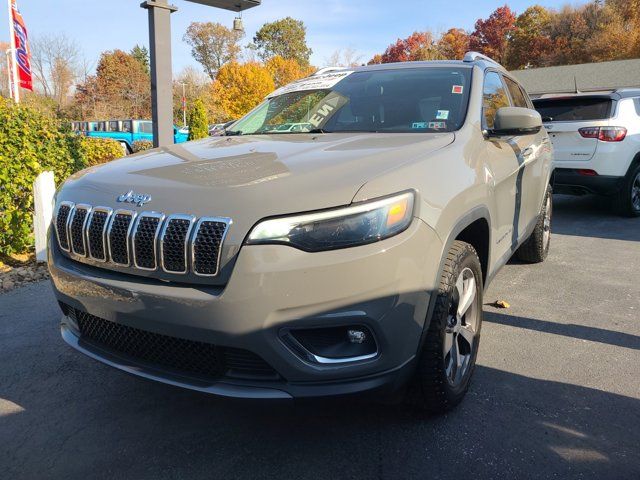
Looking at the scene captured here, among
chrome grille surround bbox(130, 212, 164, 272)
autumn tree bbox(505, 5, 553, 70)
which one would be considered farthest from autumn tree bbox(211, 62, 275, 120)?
chrome grille surround bbox(130, 212, 164, 272)

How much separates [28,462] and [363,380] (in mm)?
1568

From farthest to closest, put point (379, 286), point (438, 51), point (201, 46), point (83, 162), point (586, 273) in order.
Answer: point (201, 46) → point (438, 51) → point (83, 162) → point (586, 273) → point (379, 286)

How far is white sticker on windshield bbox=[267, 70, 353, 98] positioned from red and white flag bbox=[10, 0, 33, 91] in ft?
45.2

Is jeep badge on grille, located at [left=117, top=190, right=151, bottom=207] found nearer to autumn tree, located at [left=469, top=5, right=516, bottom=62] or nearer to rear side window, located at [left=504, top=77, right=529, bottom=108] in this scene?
rear side window, located at [left=504, top=77, right=529, bottom=108]

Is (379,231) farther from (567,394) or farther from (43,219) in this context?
(43,219)

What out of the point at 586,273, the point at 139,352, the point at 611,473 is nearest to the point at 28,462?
the point at 139,352

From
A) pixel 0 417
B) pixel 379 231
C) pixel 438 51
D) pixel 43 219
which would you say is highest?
pixel 438 51

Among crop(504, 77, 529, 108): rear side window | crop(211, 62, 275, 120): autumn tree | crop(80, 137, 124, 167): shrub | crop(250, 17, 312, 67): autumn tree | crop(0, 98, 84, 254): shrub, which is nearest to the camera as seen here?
crop(504, 77, 529, 108): rear side window

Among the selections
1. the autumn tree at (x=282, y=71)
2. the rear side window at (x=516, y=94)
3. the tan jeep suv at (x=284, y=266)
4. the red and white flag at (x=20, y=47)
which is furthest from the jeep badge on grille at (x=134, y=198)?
the autumn tree at (x=282, y=71)

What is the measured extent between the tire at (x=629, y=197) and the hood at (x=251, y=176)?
19.9 feet

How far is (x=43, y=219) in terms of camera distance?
517cm

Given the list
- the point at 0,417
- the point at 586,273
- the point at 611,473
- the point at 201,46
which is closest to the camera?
the point at 611,473

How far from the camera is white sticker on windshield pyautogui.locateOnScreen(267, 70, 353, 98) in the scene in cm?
378

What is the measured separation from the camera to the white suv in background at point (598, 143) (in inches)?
283
